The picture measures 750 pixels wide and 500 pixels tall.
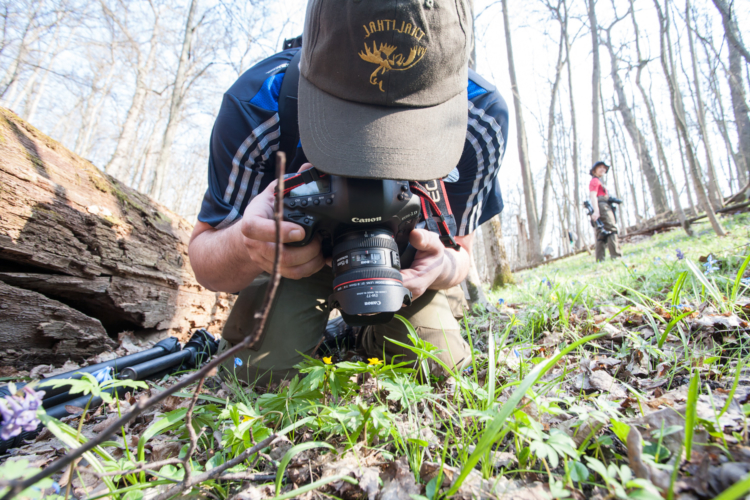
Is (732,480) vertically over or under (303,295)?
under

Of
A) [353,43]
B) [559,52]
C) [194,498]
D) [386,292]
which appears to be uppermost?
[559,52]

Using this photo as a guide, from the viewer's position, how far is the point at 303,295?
1876 millimetres

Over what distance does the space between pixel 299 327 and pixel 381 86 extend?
3.94 feet

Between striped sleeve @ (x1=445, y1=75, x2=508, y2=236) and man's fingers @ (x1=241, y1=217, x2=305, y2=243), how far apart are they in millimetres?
1186

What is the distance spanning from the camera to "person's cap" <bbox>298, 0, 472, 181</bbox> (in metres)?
1.26

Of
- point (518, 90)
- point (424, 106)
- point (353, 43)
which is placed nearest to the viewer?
point (353, 43)

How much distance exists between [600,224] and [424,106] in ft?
21.6

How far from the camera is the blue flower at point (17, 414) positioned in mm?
530

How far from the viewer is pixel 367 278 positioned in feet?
3.76

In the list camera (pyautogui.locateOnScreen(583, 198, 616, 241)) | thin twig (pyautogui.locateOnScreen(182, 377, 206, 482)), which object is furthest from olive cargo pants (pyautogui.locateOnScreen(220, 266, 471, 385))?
camera (pyautogui.locateOnScreen(583, 198, 616, 241))

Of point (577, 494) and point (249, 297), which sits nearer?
point (577, 494)

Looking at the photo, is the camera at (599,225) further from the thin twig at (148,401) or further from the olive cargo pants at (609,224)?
the thin twig at (148,401)

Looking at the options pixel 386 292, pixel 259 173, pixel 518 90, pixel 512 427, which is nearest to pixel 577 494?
pixel 512 427

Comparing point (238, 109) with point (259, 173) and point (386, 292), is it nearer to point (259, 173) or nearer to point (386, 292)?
point (259, 173)
